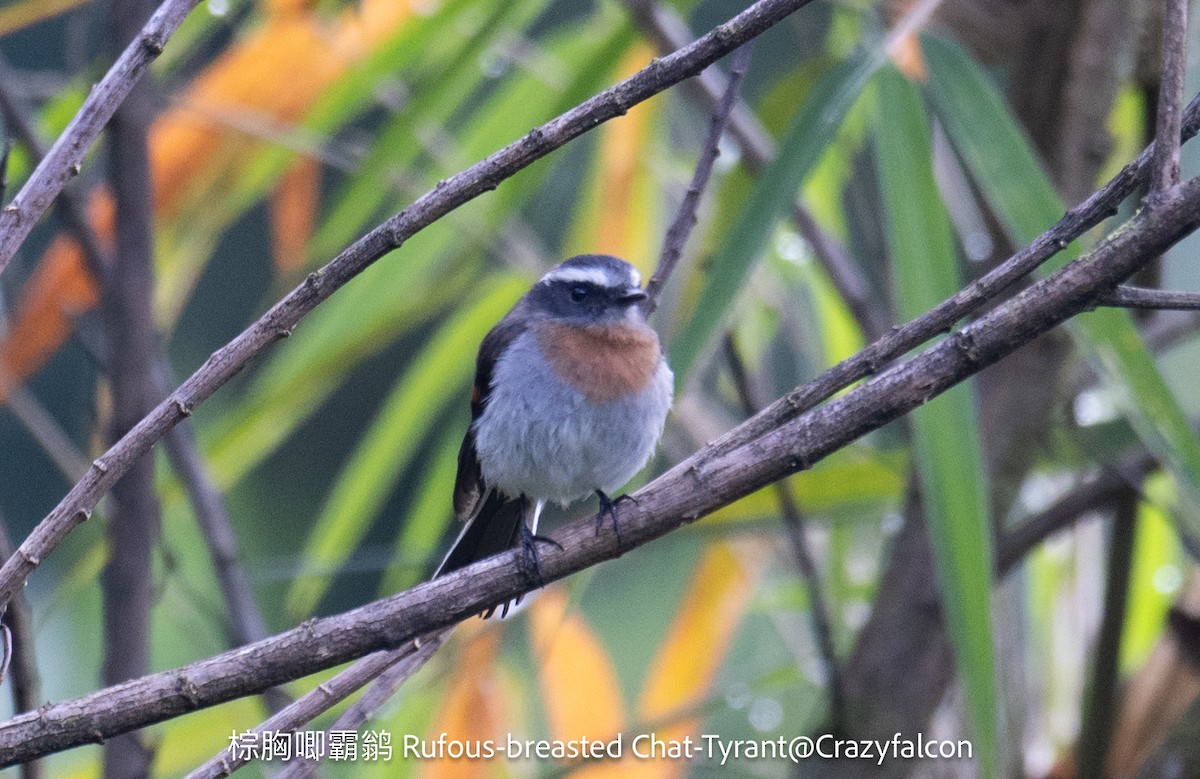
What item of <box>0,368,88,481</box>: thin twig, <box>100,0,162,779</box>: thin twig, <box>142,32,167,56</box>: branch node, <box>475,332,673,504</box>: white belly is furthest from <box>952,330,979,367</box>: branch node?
<box>0,368,88,481</box>: thin twig

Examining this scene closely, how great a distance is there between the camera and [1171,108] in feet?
4.34

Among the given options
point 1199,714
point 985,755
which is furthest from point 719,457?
point 1199,714

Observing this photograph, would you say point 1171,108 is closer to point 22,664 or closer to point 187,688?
point 187,688

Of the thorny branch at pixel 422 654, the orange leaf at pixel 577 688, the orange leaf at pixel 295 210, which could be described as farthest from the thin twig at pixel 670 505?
the orange leaf at pixel 295 210

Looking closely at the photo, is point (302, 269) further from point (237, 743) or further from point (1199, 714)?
point (1199, 714)

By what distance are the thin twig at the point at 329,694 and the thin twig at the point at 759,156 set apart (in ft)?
4.41

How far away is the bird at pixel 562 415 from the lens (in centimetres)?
253

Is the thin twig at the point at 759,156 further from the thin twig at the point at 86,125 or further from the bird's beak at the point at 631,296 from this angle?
the thin twig at the point at 86,125

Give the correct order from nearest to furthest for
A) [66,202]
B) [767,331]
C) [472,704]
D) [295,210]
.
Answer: [66,202], [472,704], [295,210], [767,331]

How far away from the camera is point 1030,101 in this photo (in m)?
2.78

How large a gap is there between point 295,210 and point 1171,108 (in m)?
2.47

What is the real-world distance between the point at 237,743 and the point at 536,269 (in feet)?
6.29

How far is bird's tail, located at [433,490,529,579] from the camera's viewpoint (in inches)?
102

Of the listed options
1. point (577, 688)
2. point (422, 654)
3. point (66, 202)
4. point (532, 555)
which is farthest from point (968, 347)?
point (577, 688)
